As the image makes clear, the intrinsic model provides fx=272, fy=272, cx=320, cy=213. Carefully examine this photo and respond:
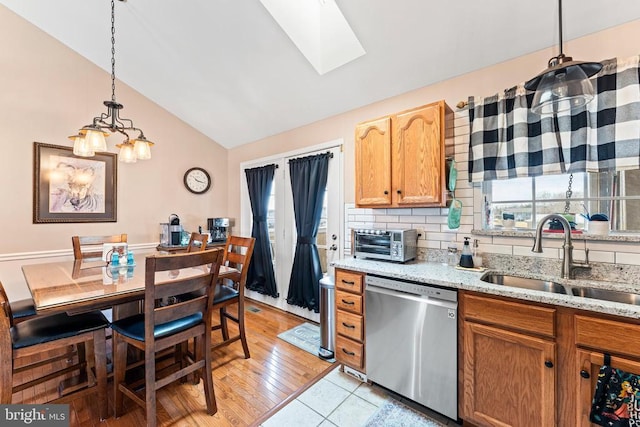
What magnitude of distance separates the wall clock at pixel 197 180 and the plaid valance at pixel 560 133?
3508mm

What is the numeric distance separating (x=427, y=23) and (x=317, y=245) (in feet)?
7.33

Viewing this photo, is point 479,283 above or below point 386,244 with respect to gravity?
below

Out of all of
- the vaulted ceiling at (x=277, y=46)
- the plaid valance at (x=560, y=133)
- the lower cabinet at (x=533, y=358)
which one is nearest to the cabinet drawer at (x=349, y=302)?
the lower cabinet at (x=533, y=358)

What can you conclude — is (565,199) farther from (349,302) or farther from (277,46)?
(277,46)

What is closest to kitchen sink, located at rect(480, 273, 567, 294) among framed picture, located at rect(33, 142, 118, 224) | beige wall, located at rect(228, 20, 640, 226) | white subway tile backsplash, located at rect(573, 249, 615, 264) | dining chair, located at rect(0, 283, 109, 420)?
white subway tile backsplash, located at rect(573, 249, 615, 264)

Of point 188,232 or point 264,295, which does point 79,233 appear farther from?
point 264,295

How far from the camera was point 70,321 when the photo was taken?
174 centimetres

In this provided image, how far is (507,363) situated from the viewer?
146 cm

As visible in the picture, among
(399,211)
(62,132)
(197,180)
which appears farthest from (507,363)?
(62,132)

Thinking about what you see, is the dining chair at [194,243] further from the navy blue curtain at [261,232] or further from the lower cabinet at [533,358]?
the lower cabinet at [533,358]

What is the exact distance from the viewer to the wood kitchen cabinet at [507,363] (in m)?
1.35

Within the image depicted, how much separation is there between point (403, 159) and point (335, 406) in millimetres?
1829

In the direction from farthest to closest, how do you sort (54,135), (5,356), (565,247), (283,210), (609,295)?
1. (283,210)
2. (54,135)
3. (565,247)
4. (609,295)
5. (5,356)

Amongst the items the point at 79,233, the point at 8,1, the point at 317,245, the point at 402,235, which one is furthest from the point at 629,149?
the point at 8,1
